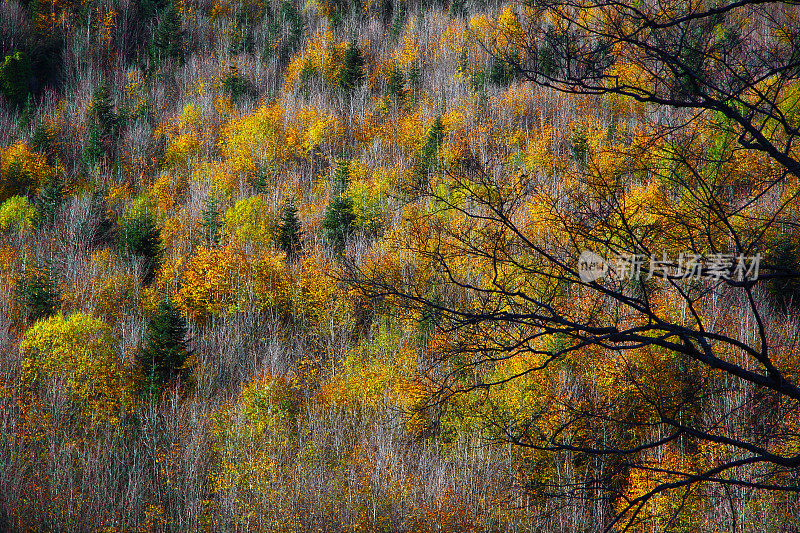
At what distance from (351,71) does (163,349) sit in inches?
528

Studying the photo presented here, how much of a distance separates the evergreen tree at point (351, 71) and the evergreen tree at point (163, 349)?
12.5 metres

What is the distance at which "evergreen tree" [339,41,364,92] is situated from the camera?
1889 centimetres

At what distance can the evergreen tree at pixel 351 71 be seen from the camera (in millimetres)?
18891

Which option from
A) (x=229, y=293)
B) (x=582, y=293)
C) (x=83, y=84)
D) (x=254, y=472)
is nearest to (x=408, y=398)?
(x=254, y=472)

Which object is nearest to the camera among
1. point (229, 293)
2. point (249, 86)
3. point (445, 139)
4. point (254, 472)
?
point (254, 472)

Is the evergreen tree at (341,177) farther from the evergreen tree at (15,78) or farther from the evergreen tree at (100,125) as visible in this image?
the evergreen tree at (15,78)

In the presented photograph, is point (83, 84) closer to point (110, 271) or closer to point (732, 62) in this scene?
point (110, 271)

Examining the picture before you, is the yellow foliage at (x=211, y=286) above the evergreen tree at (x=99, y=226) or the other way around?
the other way around

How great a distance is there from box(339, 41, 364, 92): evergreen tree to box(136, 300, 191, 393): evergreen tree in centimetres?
1253

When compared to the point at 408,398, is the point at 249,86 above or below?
above

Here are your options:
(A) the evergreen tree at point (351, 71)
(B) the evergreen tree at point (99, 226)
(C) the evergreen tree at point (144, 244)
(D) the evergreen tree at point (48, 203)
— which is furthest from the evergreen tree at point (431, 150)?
(D) the evergreen tree at point (48, 203)

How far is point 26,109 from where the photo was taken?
17.9 metres

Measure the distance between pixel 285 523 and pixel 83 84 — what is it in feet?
64.9

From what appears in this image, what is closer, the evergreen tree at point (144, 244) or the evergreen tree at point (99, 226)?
the evergreen tree at point (144, 244)
